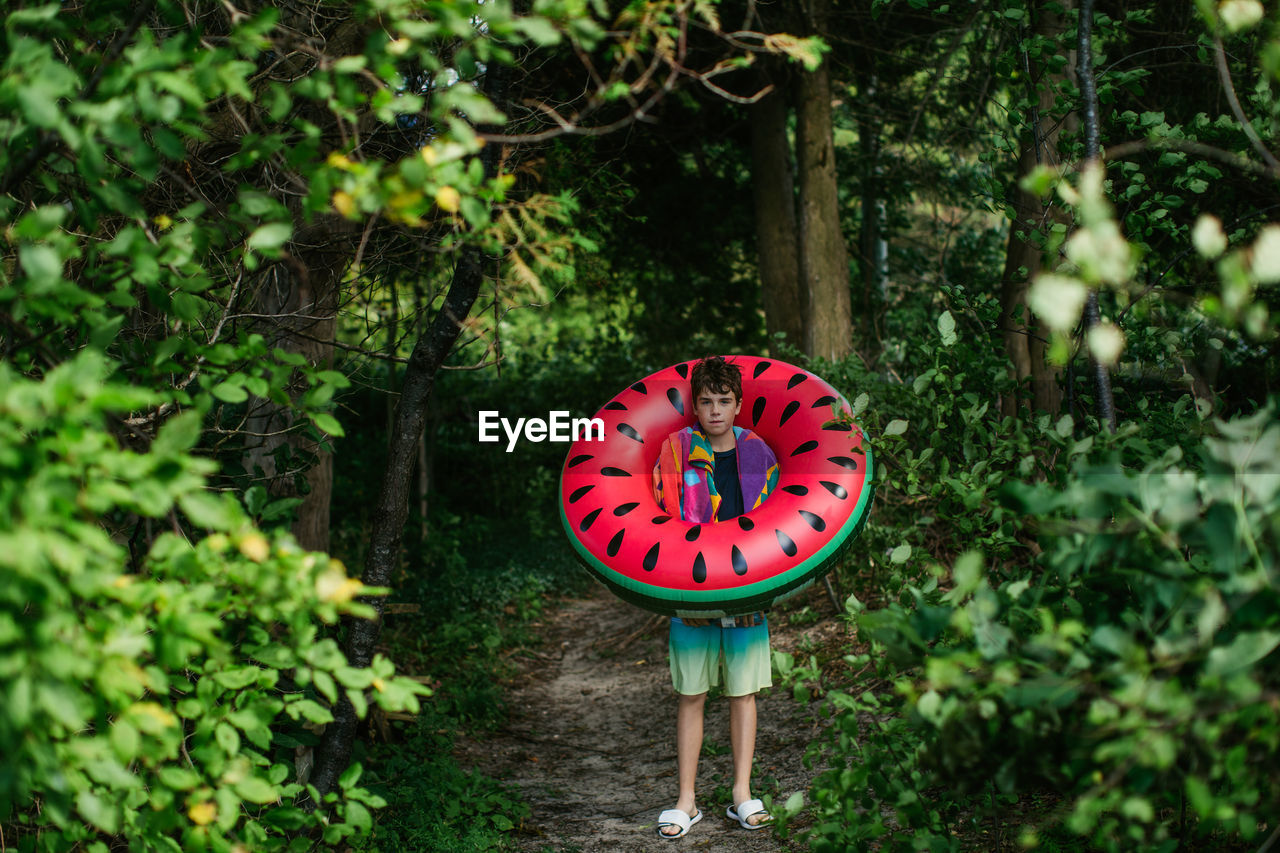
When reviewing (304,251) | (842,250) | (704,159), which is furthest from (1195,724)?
(704,159)

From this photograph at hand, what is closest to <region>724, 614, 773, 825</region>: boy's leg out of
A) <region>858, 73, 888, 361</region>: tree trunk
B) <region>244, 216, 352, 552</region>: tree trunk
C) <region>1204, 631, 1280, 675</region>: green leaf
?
<region>244, 216, 352, 552</region>: tree trunk

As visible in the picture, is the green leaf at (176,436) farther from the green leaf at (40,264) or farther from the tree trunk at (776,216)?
the tree trunk at (776,216)

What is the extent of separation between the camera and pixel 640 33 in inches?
62.3

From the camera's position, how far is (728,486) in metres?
2.89

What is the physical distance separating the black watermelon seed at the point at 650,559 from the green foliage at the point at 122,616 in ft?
3.61

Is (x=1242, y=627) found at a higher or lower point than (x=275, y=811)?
higher

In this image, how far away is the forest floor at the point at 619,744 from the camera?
2.83 meters

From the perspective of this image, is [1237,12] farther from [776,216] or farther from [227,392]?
[776,216]

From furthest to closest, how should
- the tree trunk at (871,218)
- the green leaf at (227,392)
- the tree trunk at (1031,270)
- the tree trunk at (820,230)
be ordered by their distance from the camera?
the tree trunk at (871,218)
the tree trunk at (820,230)
the tree trunk at (1031,270)
the green leaf at (227,392)

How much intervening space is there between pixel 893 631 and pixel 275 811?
1.24 metres

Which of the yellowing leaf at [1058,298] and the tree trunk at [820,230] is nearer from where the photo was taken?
the yellowing leaf at [1058,298]

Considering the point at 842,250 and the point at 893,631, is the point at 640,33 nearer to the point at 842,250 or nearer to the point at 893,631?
the point at 893,631

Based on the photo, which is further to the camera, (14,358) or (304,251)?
(304,251)

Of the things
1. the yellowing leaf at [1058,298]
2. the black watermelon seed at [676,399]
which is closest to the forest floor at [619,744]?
the black watermelon seed at [676,399]
